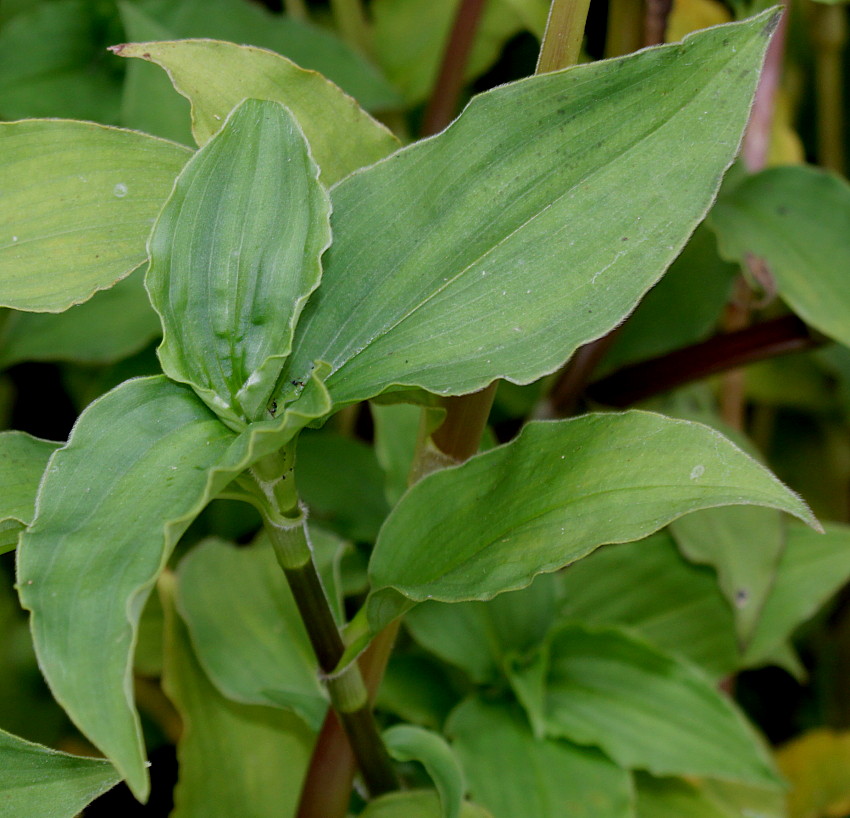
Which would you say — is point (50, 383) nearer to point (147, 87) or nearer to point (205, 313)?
point (147, 87)

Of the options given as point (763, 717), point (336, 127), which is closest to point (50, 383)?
point (336, 127)

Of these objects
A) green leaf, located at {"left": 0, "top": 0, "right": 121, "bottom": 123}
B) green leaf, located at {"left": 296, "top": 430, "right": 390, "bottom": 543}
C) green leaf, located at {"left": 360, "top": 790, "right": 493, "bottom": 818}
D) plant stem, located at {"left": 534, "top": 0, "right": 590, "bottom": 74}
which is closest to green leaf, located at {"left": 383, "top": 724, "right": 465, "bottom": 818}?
green leaf, located at {"left": 360, "top": 790, "right": 493, "bottom": 818}

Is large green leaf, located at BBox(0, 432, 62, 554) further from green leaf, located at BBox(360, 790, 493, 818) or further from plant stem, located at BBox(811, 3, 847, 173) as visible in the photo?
plant stem, located at BBox(811, 3, 847, 173)

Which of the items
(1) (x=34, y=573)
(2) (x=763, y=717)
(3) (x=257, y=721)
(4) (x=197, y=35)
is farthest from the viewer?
(2) (x=763, y=717)

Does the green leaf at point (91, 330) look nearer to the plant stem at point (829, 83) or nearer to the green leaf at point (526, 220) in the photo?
the green leaf at point (526, 220)

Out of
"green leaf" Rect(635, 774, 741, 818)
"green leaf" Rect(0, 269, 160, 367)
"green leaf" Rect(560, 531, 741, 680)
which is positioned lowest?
"green leaf" Rect(635, 774, 741, 818)

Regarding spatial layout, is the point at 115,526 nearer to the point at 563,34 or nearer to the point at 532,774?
the point at 563,34

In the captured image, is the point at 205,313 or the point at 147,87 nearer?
the point at 205,313
